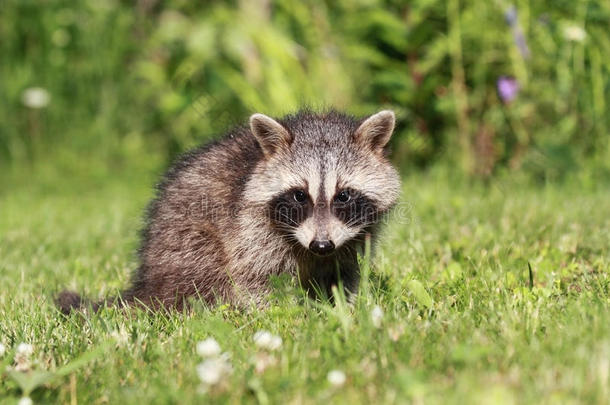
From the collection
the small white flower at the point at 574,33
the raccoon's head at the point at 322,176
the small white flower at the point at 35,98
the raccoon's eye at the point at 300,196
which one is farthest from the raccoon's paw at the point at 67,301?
the small white flower at the point at 35,98

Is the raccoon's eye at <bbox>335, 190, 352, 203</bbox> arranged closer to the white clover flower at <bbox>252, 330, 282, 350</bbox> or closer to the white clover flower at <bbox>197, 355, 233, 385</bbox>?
the white clover flower at <bbox>252, 330, 282, 350</bbox>

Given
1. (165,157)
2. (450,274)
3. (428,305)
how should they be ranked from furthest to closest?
(165,157), (450,274), (428,305)

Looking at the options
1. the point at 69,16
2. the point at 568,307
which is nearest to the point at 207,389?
the point at 568,307

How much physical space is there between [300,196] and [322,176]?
16 centimetres

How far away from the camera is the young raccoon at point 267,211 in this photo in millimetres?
3840

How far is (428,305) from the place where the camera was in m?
3.23

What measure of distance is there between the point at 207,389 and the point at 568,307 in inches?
59.8

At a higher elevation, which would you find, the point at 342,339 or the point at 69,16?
the point at 69,16

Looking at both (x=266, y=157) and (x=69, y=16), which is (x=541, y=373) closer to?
(x=266, y=157)

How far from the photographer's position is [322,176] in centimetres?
381

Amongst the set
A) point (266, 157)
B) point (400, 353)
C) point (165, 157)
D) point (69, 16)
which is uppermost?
point (69, 16)

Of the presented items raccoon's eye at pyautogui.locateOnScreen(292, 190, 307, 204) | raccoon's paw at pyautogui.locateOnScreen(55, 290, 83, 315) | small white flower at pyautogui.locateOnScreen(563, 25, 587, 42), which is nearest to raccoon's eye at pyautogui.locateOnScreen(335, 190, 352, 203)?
raccoon's eye at pyautogui.locateOnScreen(292, 190, 307, 204)

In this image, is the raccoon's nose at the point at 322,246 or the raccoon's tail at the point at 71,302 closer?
the raccoon's nose at the point at 322,246

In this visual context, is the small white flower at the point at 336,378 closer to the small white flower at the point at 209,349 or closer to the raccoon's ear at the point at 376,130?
the small white flower at the point at 209,349
